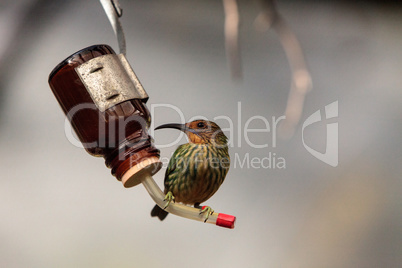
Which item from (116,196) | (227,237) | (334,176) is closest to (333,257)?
(334,176)

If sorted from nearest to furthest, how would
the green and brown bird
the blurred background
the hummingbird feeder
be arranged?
the hummingbird feeder → the green and brown bird → the blurred background

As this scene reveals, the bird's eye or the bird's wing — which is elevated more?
the bird's eye

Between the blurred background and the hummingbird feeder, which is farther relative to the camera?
the blurred background

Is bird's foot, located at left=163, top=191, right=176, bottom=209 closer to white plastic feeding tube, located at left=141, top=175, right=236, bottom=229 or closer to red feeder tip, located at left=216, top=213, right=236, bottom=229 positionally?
white plastic feeding tube, located at left=141, top=175, right=236, bottom=229

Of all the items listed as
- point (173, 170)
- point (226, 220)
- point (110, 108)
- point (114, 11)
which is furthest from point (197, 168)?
point (114, 11)

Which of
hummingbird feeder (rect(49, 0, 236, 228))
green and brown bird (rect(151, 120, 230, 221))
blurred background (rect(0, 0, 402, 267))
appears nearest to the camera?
hummingbird feeder (rect(49, 0, 236, 228))

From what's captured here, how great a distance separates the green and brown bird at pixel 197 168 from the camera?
1045mm

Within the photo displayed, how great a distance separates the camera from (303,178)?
6.24 feet

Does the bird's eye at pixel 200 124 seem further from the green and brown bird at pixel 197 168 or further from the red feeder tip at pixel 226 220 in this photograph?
the red feeder tip at pixel 226 220

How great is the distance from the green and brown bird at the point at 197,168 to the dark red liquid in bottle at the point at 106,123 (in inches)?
5.6

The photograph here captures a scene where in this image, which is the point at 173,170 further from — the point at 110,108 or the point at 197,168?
the point at 110,108

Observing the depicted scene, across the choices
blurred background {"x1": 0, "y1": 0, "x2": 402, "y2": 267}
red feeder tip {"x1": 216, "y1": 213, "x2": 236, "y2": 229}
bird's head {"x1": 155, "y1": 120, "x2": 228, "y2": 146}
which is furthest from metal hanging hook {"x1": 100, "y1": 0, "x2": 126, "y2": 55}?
blurred background {"x1": 0, "y1": 0, "x2": 402, "y2": 267}

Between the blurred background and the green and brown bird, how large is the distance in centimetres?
63

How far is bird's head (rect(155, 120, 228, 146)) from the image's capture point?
3.70 ft
